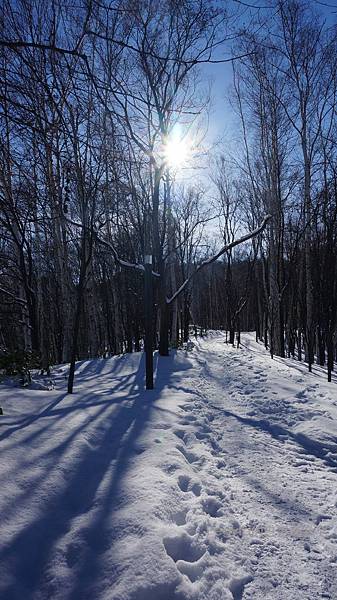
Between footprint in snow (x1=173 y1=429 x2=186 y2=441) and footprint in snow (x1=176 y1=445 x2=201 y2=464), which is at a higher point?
footprint in snow (x1=173 y1=429 x2=186 y2=441)

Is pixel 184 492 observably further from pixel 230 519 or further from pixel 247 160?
pixel 247 160

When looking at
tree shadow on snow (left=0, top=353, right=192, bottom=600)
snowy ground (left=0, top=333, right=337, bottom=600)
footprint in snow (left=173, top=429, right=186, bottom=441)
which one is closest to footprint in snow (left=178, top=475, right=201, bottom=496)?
snowy ground (left=0, top=333, right=337, bottom=600)

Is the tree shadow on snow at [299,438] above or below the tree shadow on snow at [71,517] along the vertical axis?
below

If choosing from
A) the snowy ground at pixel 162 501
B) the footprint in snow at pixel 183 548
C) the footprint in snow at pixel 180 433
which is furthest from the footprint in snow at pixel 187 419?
the footprint in snow at pixel 183 548

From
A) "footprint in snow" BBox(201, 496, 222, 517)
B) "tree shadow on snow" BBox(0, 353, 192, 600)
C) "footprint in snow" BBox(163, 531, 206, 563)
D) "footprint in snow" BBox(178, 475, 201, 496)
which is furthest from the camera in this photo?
"footprint in snow" BBox(178, 475, 201, 496)

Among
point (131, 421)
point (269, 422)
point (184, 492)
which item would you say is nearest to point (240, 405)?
point (269, 422)

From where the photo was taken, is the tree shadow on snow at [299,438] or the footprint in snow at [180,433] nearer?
the tree shadow on snow at [299,438]

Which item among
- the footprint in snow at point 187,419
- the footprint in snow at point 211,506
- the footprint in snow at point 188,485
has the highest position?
the footprint in snow at point 187,419

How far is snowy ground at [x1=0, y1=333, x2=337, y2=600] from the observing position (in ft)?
5.64

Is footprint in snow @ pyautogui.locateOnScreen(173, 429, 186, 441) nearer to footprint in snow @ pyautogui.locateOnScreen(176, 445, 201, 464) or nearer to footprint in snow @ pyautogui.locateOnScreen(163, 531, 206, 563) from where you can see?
footprint in snow @ pyautogui.locateOnScreen(176, 445, 201, 464)

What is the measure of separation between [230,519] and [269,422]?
2.32m

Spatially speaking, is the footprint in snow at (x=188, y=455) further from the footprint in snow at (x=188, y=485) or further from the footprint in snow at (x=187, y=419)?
the footprint in snow at (x=187, y=419)

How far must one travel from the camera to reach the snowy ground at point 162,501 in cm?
172

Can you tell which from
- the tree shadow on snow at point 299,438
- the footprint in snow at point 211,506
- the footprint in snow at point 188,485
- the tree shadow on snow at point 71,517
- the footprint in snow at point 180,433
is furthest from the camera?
the footprint in snow at point 180,433
